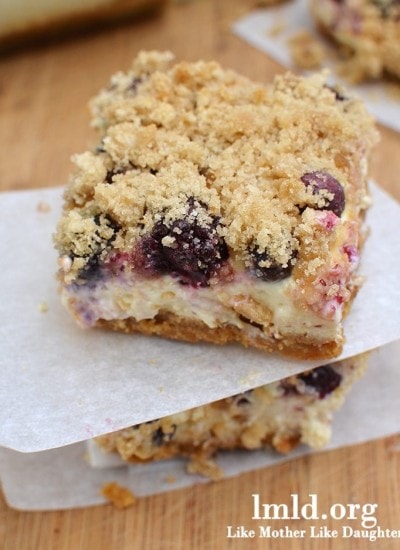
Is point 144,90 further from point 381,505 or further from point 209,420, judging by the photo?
point 381,505

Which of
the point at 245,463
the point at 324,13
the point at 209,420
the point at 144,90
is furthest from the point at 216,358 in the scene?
the point at 324,13

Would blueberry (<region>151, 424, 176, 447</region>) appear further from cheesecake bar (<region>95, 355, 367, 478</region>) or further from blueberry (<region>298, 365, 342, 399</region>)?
blueberry (<region>298, 365, 342, 399</region>)

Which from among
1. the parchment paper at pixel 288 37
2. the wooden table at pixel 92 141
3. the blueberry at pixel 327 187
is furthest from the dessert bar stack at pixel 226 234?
the parchment paper at pixel 288 37

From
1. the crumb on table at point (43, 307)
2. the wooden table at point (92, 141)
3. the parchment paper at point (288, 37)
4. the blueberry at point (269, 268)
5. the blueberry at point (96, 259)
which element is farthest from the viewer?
the parchment paper at point (288, 37)

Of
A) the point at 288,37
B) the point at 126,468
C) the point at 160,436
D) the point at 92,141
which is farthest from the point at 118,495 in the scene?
the point at 288,37

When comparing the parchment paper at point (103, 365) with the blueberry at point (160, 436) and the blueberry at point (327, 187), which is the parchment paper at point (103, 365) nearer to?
the blueberry at point (160, 436)

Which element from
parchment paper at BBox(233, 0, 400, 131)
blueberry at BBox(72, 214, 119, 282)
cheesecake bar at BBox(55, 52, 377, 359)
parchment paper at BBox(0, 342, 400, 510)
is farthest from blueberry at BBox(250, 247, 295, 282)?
parchment paper at BBox(233, 0, 400, 131)
